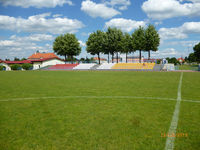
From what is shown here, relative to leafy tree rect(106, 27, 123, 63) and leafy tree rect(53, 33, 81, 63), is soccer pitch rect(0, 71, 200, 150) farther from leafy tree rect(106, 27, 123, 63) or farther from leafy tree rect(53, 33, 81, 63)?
leafy tree rect(53, 33, 81, 63)

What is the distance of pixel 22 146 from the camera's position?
3.87 metres

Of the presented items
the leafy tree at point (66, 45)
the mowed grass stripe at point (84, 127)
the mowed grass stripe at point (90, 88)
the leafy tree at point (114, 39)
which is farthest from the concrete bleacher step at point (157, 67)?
the mowed grass stripe at point (84, 127)

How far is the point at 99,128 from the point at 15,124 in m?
2.72

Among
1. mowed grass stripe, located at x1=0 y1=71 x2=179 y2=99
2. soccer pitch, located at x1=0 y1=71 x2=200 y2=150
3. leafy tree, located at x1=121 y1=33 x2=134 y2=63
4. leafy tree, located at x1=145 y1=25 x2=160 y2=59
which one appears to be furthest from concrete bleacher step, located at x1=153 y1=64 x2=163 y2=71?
soccer pitch, located at x1=0 y1=71 x2=200 y2=150

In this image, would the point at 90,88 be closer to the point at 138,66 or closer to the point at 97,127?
the point at 97,127

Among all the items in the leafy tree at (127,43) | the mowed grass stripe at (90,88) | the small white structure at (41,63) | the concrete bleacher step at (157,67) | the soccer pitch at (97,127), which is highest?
the leafy tree at (127,43)

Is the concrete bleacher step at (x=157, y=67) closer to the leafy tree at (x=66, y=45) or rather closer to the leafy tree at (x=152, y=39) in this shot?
the leafy tree at (x=152, y=39)

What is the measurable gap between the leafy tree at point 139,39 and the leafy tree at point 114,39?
591 cm

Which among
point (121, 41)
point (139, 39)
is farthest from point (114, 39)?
point (139, 39)

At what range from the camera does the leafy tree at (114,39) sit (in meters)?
60.5

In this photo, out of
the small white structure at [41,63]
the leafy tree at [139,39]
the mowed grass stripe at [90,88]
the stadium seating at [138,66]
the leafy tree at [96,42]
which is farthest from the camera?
the small white structure at [41,63]

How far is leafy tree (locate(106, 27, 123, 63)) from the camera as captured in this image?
6047 cm

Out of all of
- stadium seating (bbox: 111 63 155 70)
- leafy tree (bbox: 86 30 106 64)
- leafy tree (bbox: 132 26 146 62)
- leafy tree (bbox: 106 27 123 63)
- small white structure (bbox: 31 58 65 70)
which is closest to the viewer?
stadium seating (bbox: 111 63 155 70)

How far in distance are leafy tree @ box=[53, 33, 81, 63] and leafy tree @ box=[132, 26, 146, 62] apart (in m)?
24.1
